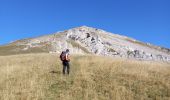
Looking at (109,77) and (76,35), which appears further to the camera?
(76,35)

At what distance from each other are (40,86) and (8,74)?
4609 millimetres

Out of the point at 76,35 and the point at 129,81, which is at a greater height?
the point at 76,35

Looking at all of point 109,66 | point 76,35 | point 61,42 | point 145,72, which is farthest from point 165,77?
point 76,35

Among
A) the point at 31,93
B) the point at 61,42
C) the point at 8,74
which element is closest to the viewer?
the point at 31,93

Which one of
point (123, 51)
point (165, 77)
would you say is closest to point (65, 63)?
point (165, 77)

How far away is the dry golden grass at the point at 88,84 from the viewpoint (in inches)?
720

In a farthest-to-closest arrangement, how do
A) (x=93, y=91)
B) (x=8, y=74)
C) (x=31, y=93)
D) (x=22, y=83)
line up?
1. (x=8, y=74)
2. (x=22, y=83)
3. (x=93, y=91)
4. (x=31, y=93)

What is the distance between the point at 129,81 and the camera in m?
21.6

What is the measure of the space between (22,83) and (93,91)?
14.0 ft

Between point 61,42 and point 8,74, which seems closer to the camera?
point 8,74

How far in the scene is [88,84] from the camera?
20828mm

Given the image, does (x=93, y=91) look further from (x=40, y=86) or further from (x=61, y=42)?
(x=61, y=42)

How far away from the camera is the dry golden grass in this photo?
720 inches

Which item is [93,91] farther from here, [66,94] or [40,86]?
[40,86]
